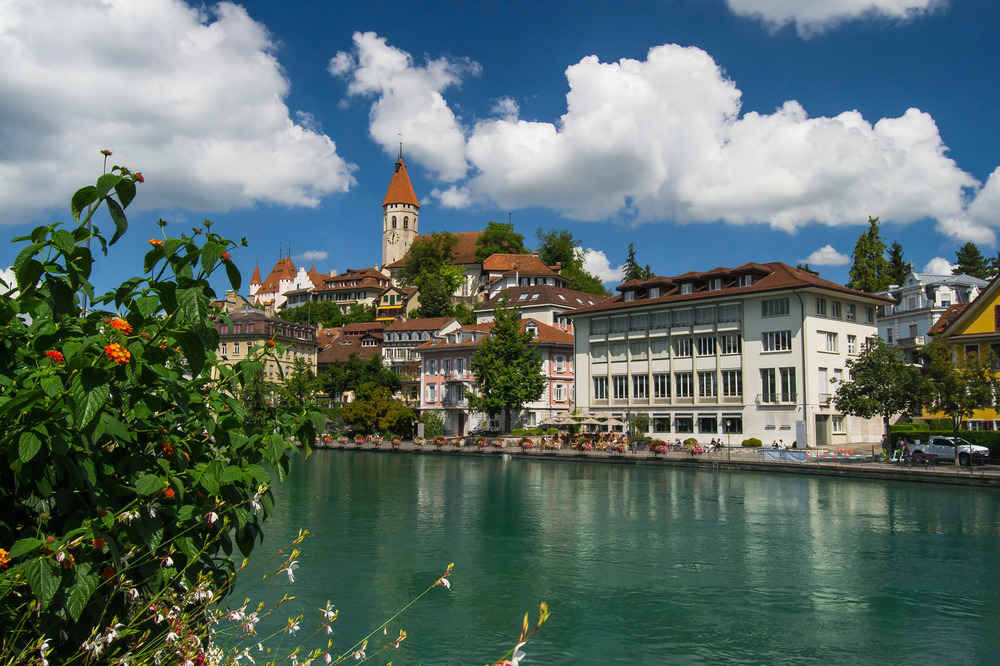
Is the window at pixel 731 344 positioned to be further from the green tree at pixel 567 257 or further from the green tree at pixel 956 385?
the green tree at pixel 567 257

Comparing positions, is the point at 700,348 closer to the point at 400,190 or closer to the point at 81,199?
the point at 81,199

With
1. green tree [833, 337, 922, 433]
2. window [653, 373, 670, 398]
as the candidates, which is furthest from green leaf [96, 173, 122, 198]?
window [653, 373, 670, 398]

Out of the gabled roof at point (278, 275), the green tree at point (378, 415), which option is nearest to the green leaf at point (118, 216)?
the green tree at point (378, 415)

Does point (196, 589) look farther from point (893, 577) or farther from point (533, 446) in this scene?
point (533, 446)

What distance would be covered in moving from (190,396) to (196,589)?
3.62 feet

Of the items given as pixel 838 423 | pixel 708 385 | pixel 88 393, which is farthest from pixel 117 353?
pixel 708 385

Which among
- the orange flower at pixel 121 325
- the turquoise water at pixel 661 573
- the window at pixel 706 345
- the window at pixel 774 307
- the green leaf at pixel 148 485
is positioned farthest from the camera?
the window at pixel 706 345

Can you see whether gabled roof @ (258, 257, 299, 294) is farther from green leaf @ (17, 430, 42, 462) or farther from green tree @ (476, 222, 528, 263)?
green leaf @ (17, 430, 42, 462)

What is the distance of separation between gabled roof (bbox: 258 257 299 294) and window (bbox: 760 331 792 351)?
13410 cm

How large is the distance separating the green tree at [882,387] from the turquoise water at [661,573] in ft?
36.6

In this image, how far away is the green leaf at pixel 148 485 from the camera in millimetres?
4039

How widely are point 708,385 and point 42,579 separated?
191 ft

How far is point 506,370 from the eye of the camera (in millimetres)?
67312

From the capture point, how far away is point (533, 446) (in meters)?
59.5
